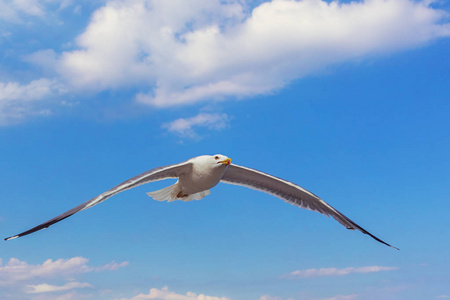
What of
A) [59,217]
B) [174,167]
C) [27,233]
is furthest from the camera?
[174,167]

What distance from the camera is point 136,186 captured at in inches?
431

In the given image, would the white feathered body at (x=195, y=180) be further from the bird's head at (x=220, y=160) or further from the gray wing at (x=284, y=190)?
the gray wing at (x=284, y=190)

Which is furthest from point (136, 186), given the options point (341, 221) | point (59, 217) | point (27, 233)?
point (341, 221)

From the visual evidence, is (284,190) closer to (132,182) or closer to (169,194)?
(169,194)

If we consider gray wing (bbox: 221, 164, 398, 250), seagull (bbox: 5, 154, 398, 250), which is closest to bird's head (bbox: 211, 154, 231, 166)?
seagull (bbox: 5, 154, 398, 250)

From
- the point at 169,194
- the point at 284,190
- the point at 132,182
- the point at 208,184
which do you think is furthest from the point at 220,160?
the point at 284,190

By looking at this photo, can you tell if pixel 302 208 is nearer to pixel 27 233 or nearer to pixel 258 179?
pixel 258 179

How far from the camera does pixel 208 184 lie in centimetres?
1261

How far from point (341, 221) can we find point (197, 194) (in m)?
5.02

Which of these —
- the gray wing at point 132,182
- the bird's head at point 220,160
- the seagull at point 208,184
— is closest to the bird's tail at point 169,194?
the seagull at point 208,184

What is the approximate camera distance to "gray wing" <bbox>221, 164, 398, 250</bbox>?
14484mm

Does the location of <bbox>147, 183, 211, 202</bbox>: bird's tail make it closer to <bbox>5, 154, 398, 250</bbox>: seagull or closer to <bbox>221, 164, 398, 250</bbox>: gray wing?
<bbox>5, 154, 398, 250</bbox>: seagull

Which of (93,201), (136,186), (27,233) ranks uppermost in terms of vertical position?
(136,186)

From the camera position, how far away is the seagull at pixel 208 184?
10.5 m
